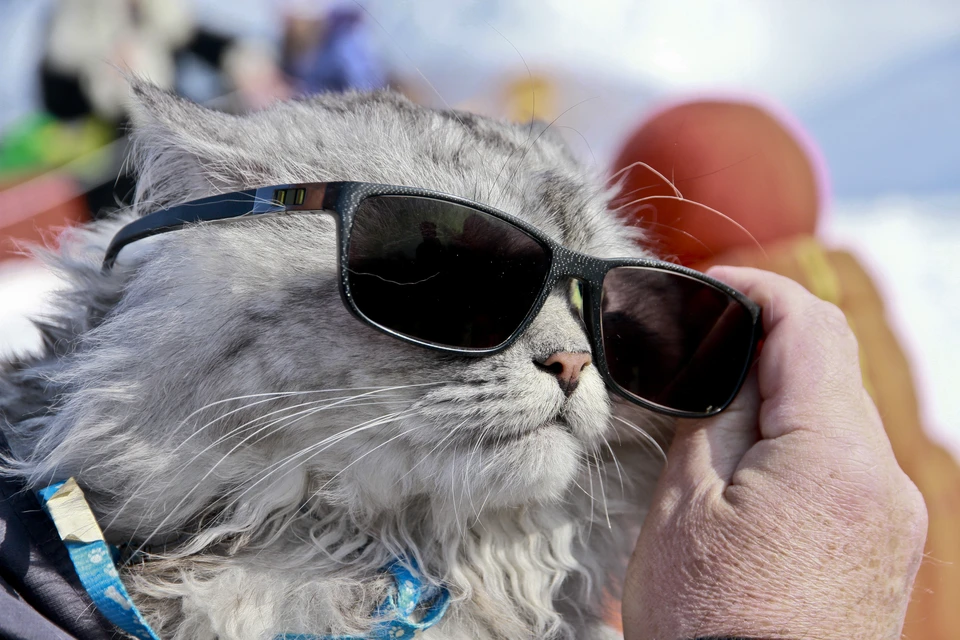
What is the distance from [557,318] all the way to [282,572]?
577 millimetres

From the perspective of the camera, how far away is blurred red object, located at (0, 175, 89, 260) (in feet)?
11.3

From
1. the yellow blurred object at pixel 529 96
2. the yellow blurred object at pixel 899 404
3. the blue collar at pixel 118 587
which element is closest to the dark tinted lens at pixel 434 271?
the blue collar at pixel 118 587

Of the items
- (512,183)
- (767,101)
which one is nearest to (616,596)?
(512,183)

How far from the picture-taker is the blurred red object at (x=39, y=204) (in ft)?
11.3

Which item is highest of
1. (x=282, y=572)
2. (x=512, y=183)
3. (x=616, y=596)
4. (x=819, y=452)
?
(x=512, y=183)

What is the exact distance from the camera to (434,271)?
0.93 meters

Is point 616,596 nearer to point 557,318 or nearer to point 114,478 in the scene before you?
point 557,318

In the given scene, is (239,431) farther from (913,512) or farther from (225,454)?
(913,512)

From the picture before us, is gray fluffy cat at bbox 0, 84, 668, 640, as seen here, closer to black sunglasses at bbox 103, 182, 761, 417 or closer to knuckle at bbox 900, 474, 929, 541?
black sunglasses at bbox 103, 182, 761, 417

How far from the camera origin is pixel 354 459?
994 mm

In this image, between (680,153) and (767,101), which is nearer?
(680,153)

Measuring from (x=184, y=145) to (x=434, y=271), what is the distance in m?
0.49

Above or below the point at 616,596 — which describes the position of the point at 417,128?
above

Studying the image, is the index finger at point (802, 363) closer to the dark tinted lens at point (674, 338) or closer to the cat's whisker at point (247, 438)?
the dark tinted lens at point (674, 338)
